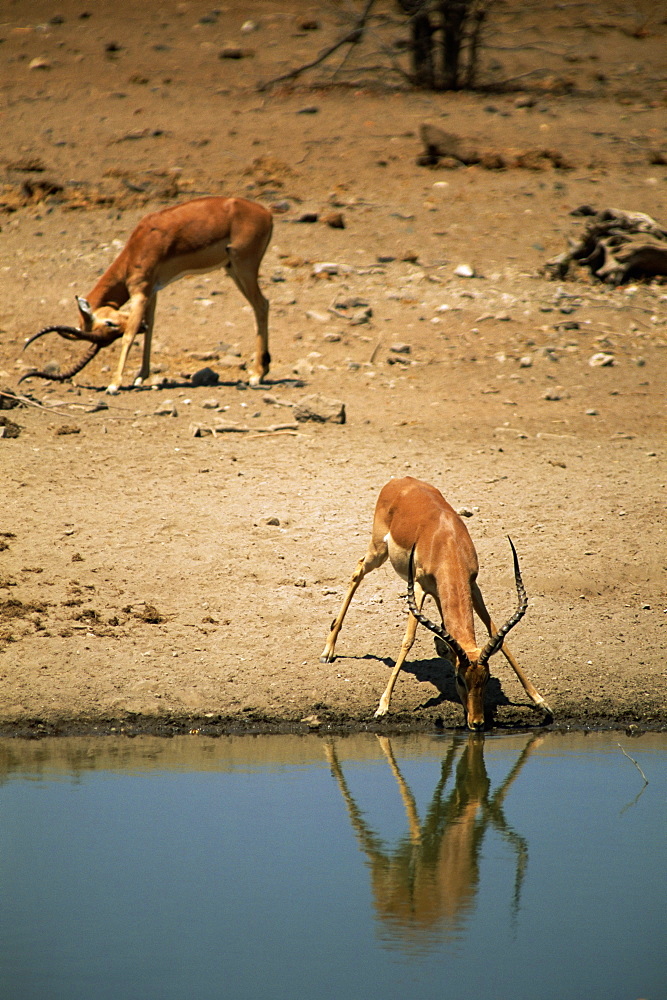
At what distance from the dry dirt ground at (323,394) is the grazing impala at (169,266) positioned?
524 mm

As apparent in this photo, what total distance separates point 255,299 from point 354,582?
609 cm

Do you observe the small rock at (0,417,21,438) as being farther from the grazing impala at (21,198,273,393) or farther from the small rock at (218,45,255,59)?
the small rock at (218,45,255,59)

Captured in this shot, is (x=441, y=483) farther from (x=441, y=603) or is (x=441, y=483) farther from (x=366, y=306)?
(x=366, y=306)

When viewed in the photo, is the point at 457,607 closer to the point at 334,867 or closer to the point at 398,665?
the point at 398,665

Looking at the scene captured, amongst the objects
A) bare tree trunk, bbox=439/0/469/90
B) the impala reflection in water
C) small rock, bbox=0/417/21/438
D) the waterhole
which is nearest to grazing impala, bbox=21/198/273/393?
small rock, bbox=0/417/21/438

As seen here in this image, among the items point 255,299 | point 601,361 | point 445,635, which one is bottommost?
point 445,635

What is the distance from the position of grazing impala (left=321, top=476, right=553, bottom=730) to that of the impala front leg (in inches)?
213

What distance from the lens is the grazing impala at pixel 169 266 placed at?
1347cm

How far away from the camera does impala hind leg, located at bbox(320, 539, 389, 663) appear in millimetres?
8358

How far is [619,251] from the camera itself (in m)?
16.1

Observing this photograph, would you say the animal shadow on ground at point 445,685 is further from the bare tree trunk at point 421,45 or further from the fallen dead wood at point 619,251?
the bare tree trunk at point 421,45

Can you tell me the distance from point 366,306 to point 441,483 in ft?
16.8

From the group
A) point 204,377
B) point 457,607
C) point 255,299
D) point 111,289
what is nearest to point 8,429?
point 204,377

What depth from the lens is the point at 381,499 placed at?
8.59 meters
